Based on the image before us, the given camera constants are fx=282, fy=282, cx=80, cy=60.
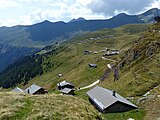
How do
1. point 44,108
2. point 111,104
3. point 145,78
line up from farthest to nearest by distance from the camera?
point 145,78, point 111,104, point 44,108

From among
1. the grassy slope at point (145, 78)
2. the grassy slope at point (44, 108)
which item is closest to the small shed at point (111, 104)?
the grassy slope at point (145, 78)

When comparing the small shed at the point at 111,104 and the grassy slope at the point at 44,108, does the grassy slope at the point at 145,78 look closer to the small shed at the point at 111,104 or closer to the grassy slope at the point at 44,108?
the small shed at the point at 111,104

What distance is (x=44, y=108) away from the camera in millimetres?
32469

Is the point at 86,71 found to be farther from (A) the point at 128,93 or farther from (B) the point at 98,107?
(B) the point at 98,107

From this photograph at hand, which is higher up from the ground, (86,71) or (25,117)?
(25,117)

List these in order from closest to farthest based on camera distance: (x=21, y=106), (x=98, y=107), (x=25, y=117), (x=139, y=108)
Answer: (x=25, y=117) → (x=21, y=106) → (x=139, y=108) → (x=98, y=107)

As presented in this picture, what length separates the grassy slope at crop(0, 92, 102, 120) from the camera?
100ft

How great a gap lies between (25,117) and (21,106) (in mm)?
2887

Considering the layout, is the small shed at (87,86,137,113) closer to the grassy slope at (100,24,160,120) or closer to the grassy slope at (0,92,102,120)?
the grassy slope at (100,24,160,120)

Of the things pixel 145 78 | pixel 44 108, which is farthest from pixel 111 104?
pixel 44 108

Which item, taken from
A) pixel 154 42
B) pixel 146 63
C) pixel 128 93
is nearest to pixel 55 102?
pixel 128 93

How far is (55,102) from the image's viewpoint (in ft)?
113

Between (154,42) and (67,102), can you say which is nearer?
(67,102)

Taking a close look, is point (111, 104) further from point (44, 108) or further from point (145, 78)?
point (44, 108)
